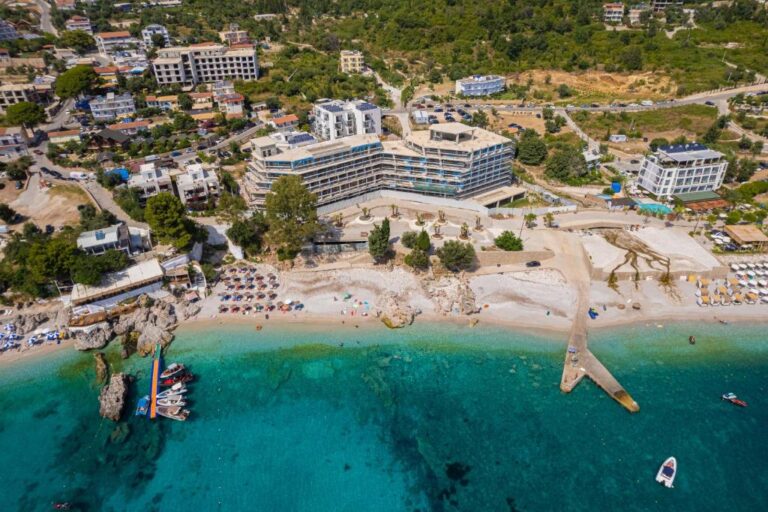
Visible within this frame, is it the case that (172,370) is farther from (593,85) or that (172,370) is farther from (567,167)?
(593,85)

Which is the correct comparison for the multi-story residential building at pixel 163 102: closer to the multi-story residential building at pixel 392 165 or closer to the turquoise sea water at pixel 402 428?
the multi-story residential building at pixel 392 165

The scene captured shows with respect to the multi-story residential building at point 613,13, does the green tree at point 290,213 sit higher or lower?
lower

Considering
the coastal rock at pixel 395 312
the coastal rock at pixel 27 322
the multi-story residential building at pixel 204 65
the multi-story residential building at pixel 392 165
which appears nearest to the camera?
the coastal rock at pixel 27 322

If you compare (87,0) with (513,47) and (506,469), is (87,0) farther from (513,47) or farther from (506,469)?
(506,469)

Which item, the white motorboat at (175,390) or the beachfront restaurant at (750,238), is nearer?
the white motorboat at (175,390)

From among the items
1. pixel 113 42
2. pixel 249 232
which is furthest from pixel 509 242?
pixel 113 42

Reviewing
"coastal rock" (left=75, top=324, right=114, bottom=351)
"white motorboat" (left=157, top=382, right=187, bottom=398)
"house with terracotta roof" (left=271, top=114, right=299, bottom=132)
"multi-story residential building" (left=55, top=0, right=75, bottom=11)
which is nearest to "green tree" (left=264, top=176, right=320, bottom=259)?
"white motorboat" (left=157, top=382, right=187, bottom=398)

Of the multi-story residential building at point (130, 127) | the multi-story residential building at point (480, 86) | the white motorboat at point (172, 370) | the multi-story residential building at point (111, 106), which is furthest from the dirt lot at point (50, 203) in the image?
the multi-story residential building at point (480, 86)
